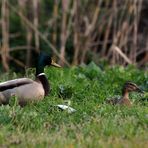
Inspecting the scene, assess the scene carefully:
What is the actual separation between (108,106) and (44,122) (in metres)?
0.99

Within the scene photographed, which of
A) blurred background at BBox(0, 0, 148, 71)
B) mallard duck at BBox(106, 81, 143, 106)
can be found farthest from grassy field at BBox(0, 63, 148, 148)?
blurred background at BBox(0, 0, 148, 71)

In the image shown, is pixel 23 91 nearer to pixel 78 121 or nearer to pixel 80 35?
pixel 78 121

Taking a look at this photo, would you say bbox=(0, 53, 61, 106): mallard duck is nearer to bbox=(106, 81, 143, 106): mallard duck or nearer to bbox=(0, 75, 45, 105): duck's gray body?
bbox=(0, 75, 45, 105): duck's gray body

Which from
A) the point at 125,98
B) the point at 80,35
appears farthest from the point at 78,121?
the point at 80,35

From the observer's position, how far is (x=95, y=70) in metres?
10.6

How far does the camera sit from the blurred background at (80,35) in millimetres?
13758

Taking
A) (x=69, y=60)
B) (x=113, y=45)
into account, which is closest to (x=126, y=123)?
(x=113, y=45)

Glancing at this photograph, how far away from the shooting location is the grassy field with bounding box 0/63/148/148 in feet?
20.5

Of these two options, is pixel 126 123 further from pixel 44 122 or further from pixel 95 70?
pixel 95 70

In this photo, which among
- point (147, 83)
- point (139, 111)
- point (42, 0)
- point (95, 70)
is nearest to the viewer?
point (139, 111)

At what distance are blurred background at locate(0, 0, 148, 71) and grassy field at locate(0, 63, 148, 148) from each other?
4008mm

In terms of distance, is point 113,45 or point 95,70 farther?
point 113,45

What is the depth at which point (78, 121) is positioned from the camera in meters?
7.27

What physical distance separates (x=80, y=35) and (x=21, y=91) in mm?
6284
